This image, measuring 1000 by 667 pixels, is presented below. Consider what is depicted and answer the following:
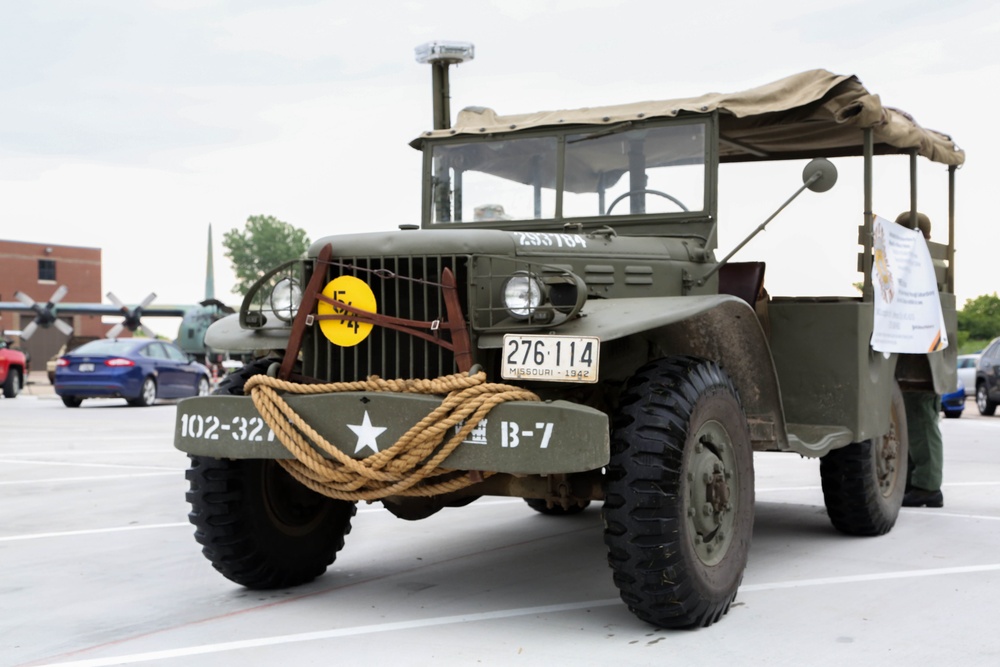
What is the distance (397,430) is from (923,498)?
17.4 ft

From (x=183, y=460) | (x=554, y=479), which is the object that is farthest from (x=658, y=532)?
(x=183, y=460)

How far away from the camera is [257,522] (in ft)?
17.7

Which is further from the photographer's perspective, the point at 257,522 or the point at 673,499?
the point at 257,522

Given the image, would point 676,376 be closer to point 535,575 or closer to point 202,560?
point 535,575

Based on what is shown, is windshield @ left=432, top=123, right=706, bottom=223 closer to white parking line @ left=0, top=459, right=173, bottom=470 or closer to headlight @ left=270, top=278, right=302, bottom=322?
headlight @ left=270, top=278, right=302, bottom=322

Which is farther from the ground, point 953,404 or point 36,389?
point 953,404

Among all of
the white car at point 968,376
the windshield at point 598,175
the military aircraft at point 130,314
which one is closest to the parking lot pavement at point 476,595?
the windshield at point 598,175

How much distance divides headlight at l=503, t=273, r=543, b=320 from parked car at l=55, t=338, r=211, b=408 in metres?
18.7

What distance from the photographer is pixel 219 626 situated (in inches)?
190

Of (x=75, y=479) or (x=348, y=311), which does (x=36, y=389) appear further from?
(x=348, y=311)

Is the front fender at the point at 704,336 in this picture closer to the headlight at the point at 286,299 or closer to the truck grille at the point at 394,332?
the truck grille at the point at 394,332

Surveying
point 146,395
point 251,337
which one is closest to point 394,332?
point 251,337

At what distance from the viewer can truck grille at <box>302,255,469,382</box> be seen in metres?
4.95

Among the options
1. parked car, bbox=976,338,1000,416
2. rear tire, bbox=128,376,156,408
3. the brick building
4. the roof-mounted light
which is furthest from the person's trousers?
the brick building
